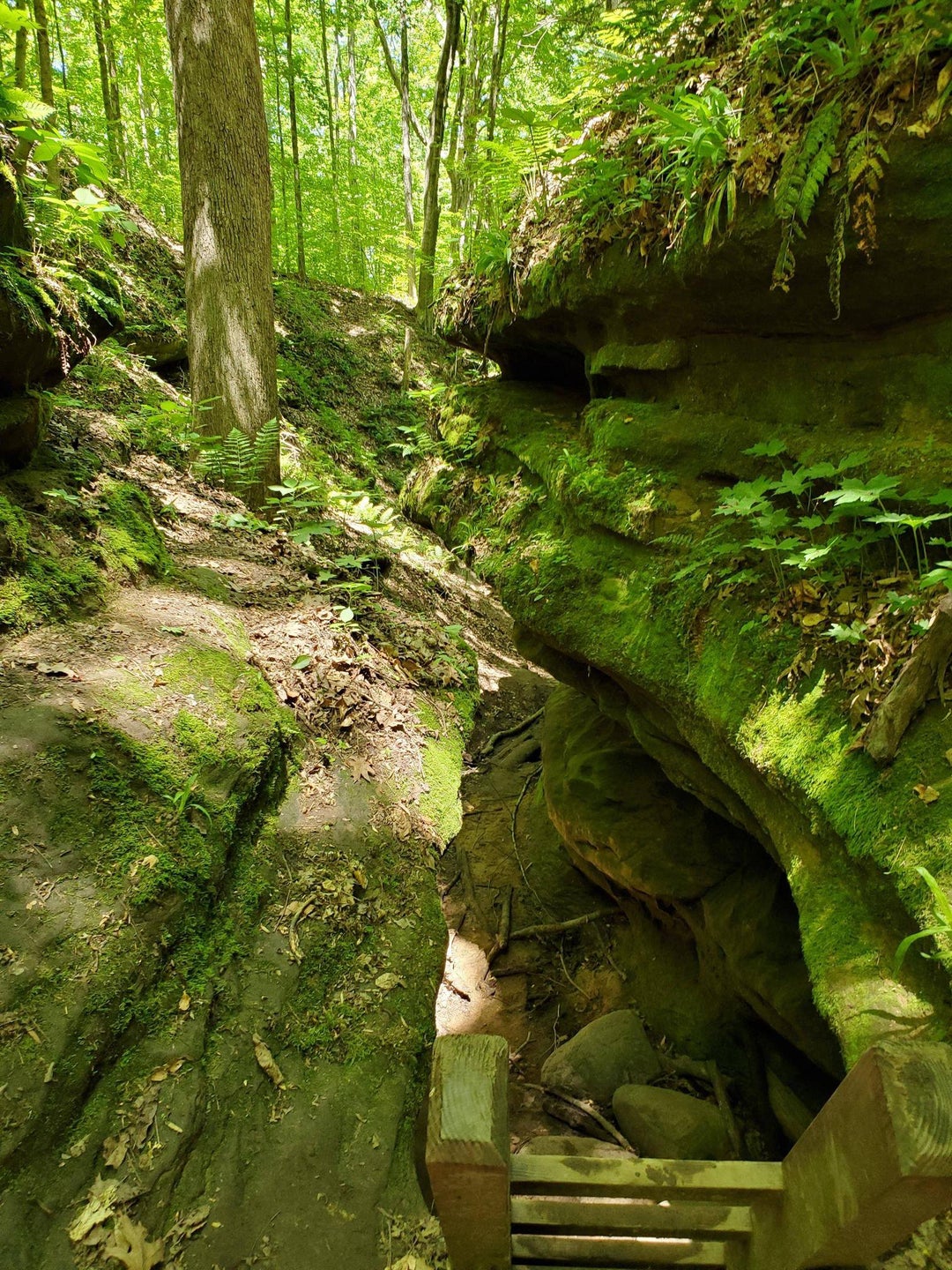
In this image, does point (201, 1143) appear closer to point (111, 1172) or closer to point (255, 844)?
point (111, 1172)

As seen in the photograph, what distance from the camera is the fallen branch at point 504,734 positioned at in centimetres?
666

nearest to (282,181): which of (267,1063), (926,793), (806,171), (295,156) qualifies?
(295,156)

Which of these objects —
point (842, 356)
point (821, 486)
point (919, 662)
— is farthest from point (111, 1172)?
point (842, 356)

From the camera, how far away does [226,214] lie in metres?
6.28

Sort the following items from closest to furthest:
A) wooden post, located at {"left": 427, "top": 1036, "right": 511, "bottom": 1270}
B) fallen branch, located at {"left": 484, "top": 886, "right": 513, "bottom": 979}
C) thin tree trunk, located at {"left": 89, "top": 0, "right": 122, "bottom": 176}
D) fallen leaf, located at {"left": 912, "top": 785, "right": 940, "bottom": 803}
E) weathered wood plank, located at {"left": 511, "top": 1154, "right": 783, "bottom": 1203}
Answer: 1. wooden post, located at {"left": 427, "top": 1036, "right": 511, "bottom": 1270}
2. weathered wood plank, located at {"left": 511, "top": 1154, "right": 783, "bottom": 1203}
3. fallen leaf, located at {"left": 912, "top": 785, "right": 940, "bottom": 803}
4. fallen branch, located at {"left": 484, "top": 886, "right": 513, "bottom": 979}
5. thin tree trunk, located at {"left": 89, "top": 0, "right": 122, "bottom": 176}

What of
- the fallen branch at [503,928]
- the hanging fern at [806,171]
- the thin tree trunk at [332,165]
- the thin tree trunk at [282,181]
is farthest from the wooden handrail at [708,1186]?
the thin tree trunk at [282,181]

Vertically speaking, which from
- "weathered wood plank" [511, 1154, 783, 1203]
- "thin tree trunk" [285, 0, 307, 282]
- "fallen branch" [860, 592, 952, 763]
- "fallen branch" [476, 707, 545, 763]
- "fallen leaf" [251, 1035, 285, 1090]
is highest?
"thin tree trunk" [285, 0, 307, 282]

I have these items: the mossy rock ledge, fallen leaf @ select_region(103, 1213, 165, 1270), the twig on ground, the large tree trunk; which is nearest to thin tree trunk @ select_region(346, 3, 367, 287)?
the large tree trunk

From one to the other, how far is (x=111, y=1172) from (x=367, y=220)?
16971 mm

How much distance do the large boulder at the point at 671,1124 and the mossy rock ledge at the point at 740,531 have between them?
3.52 feet

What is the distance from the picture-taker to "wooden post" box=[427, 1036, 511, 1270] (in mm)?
1605

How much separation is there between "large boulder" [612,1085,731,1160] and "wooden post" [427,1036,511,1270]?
6.81 feet

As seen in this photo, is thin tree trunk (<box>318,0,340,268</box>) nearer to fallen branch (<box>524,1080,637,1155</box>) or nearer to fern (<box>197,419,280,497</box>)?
fern (<box>197,419,280,497</box>)

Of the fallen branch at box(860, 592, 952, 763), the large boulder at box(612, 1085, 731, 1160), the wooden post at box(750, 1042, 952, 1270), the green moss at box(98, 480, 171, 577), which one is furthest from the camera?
the green moss at box(98, 480, 171, 577)
